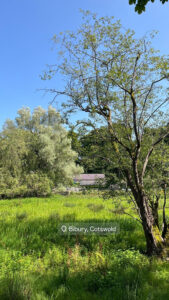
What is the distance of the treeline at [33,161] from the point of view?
1832 centimetres

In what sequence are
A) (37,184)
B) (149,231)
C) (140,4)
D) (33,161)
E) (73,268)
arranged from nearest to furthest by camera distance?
1. (140,4)
2. (73,268)
3. (149,231)
4. (37,184)
5. (33,161)

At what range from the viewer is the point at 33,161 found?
2023 centimetres

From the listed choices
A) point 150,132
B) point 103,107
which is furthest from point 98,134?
point 150,132

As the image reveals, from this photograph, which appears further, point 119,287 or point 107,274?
point 107,274

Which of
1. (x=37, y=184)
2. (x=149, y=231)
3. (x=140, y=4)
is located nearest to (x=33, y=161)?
(x=37, y=184)

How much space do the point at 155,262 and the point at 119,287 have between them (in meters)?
1.71

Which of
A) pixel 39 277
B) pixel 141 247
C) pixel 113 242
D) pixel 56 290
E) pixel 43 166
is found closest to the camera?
pixel 56 290

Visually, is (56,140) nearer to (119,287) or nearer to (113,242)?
(113,242)

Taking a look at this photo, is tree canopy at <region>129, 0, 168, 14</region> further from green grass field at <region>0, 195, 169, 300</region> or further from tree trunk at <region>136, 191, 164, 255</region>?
green grass field at <region>0, 195, 169, 300</region>

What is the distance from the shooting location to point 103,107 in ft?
18.2

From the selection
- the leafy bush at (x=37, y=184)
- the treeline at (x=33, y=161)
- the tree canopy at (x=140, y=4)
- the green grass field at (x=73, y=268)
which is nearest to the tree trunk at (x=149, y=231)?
the green grass field at (x=73, y=268)

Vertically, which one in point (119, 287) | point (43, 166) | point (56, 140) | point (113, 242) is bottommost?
point (113, 242)

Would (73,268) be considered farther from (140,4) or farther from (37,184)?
(37,184)

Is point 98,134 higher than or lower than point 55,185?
higher
